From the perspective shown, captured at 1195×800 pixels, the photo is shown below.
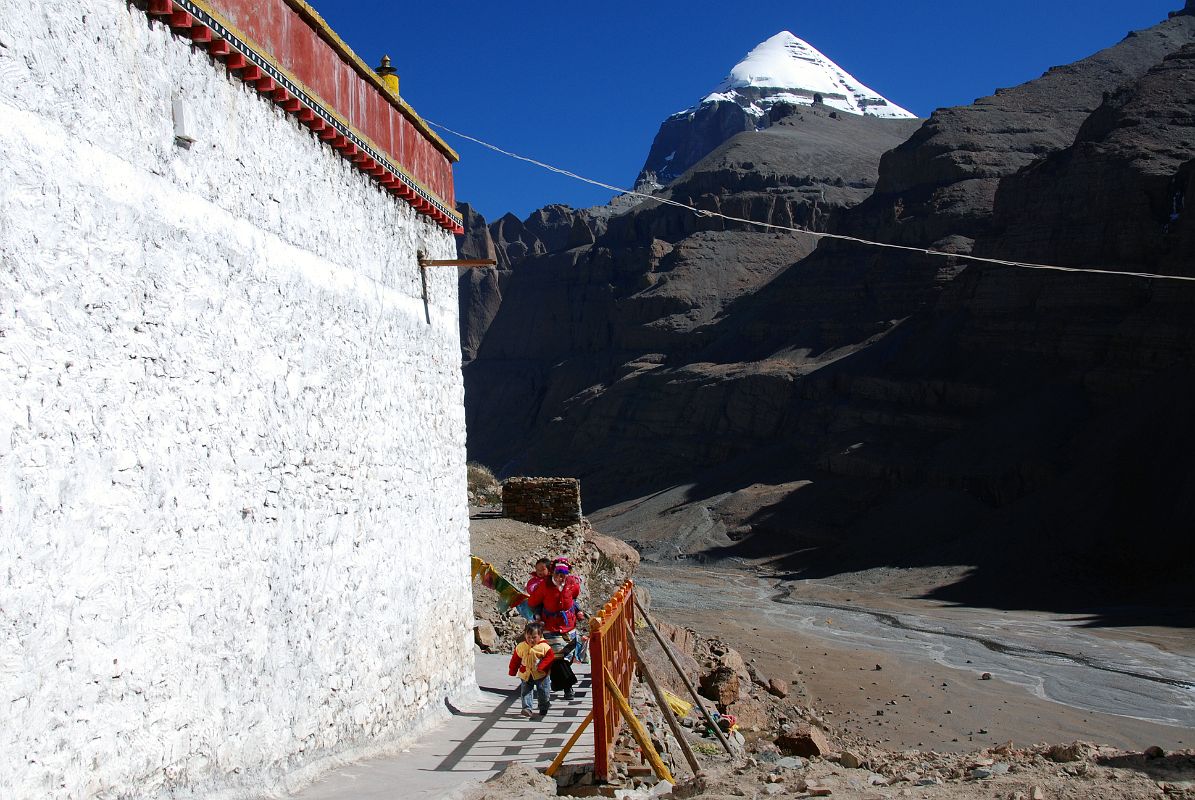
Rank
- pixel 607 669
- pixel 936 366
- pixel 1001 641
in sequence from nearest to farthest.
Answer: pixel 607 669 → pixel 1001 641 → pixel 936 366

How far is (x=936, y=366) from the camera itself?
52.3 metres

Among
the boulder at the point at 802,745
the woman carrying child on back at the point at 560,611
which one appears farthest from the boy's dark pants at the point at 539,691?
the boulder at the point at 802,745

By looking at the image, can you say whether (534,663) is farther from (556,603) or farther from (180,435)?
(180,435)

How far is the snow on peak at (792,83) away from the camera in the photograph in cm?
16075

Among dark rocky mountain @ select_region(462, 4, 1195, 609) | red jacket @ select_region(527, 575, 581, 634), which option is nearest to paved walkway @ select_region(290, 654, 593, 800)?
red jacket @ select_region(527, 575, 581, 634)

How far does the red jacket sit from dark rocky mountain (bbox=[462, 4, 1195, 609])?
26.9 metres

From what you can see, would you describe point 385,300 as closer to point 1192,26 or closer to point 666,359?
point 666,359

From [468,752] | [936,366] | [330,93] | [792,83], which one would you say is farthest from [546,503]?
[792,83]

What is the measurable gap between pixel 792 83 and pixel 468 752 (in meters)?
169

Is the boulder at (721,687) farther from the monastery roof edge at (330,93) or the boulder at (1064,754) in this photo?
the monastery roof edge at (330,93)

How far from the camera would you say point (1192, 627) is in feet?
88.6

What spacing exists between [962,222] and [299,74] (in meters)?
58.9

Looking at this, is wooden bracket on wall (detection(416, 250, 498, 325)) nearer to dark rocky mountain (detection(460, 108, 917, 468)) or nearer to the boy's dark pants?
the boy's dark pants

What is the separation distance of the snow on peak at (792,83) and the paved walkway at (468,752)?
155 meters
